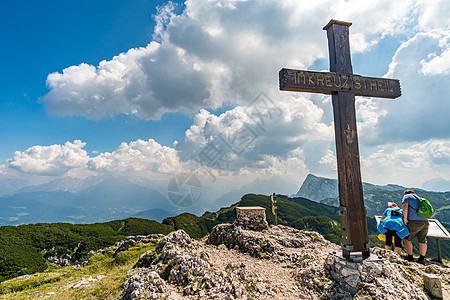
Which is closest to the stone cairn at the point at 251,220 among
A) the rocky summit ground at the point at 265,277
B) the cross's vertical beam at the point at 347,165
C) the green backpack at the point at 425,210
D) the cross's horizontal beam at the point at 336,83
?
the rocky summit ground at the point at 265,277

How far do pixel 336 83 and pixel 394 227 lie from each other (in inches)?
279

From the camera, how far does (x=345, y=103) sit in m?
7.96

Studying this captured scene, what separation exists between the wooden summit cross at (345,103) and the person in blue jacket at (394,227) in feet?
11.7

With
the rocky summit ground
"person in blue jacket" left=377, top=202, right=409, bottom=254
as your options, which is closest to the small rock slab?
the rocky summit ground

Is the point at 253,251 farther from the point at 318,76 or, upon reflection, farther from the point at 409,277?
the point at 318,76

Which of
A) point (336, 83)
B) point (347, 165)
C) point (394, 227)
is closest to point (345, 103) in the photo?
point (336, 83)

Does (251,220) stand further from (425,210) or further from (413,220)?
(425,210)

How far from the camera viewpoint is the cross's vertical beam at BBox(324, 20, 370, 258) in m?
7.29

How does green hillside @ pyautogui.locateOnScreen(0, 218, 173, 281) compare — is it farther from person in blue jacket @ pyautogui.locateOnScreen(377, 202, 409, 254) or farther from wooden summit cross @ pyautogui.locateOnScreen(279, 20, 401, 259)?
person in blue jacket @ pyautogui.locateOnScreen(377, 202, 409, 254)

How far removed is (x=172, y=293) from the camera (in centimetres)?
639

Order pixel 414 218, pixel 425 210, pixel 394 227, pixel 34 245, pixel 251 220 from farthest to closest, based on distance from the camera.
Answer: pixel 34 245 < pixel 251 220 < pixel 394 227 < pixel 414 218 < pixel 425 210

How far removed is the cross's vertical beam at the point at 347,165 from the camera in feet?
23.9

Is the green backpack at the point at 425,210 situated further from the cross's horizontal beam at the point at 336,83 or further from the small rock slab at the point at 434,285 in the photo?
the cross's horizontal beam at the point at 336,83

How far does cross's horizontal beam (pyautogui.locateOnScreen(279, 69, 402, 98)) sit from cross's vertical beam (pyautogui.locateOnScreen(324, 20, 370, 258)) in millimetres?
272
